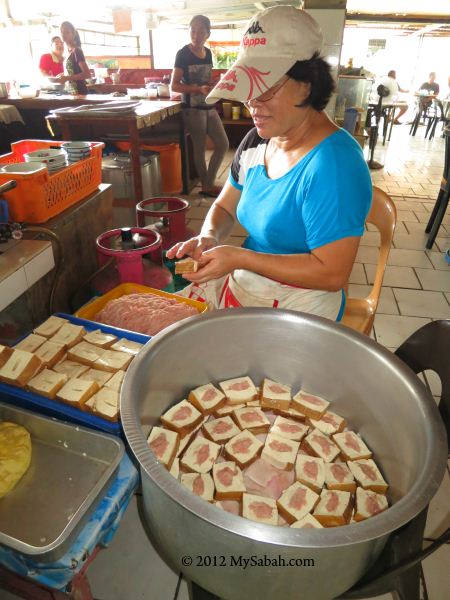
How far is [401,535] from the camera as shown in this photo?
35.3 inches

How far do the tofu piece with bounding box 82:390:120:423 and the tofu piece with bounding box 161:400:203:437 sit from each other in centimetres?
15

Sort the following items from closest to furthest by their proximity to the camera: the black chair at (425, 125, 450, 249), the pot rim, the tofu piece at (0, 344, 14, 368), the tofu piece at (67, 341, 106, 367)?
1. the pot rim
2. the tofu piece at (0, 344, 14, 368)
3. the tofu piece at (67, 341, 106, 367)
4. the black chair at (425, 125, 450, 249)

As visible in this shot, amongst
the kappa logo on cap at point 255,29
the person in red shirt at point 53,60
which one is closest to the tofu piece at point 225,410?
the kappa logo on cap at point 255,29

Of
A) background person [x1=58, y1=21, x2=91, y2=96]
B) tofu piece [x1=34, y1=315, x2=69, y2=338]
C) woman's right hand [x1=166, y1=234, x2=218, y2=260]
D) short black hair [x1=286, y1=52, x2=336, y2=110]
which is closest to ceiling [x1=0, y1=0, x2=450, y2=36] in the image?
background person [x1=58, y1=21, x2=91, y2=96]

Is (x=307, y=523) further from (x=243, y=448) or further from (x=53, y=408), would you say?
(x=53, y=408)

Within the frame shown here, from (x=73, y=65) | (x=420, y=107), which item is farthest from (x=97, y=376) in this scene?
(x=420, y=107)

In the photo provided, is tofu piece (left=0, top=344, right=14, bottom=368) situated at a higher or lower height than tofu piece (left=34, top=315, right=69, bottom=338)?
higher

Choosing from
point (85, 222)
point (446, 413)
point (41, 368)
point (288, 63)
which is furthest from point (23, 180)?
point (446, 413)

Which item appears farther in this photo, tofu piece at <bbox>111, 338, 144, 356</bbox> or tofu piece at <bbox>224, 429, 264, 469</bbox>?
tofu piece at <bbox>111, 338, 144, 356</bbox>

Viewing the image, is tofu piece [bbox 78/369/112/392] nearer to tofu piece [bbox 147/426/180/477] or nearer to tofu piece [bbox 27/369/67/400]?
tofu piece [bbox 27/369/67/400]

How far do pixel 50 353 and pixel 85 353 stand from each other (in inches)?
4.4

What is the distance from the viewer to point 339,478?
1066mm

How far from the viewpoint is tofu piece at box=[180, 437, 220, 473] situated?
1066 mm

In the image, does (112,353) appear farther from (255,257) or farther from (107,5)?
(107,5)
